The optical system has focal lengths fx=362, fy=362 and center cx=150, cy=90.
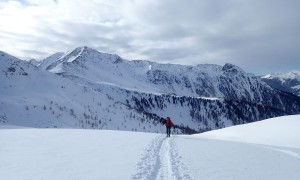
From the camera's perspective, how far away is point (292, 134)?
124 feet


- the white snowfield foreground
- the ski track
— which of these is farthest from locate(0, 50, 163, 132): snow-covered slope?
the ski track

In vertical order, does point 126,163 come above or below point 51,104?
below

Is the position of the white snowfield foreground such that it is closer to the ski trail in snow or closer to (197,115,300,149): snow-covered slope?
the ski trail in snow

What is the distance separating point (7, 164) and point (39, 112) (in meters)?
99.3

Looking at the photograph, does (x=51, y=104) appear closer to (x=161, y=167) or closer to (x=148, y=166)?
(x=148, y=166)

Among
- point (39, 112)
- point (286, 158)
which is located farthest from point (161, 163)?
point (39, 112)

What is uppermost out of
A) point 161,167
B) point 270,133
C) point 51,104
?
point 51,104

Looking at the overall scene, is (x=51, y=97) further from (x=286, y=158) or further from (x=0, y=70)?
(x=286, y=158)

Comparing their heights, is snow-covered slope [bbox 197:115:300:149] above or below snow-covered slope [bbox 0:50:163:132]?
below

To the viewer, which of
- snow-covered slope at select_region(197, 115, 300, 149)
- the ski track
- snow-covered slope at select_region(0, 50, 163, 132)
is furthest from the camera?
snow-covered slope at select_region(0, 50, 163, 132)

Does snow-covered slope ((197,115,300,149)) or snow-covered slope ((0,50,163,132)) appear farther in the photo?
snow-covered slope ((0,50,163,132))

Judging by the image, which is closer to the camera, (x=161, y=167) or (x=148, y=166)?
(x=161, y=167)

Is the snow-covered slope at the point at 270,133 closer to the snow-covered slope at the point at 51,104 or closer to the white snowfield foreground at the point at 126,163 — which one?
the white snowfield foreground at the point at 126,163

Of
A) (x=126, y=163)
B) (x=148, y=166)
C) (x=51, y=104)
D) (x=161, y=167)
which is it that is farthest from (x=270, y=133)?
(x=51, y=104)
